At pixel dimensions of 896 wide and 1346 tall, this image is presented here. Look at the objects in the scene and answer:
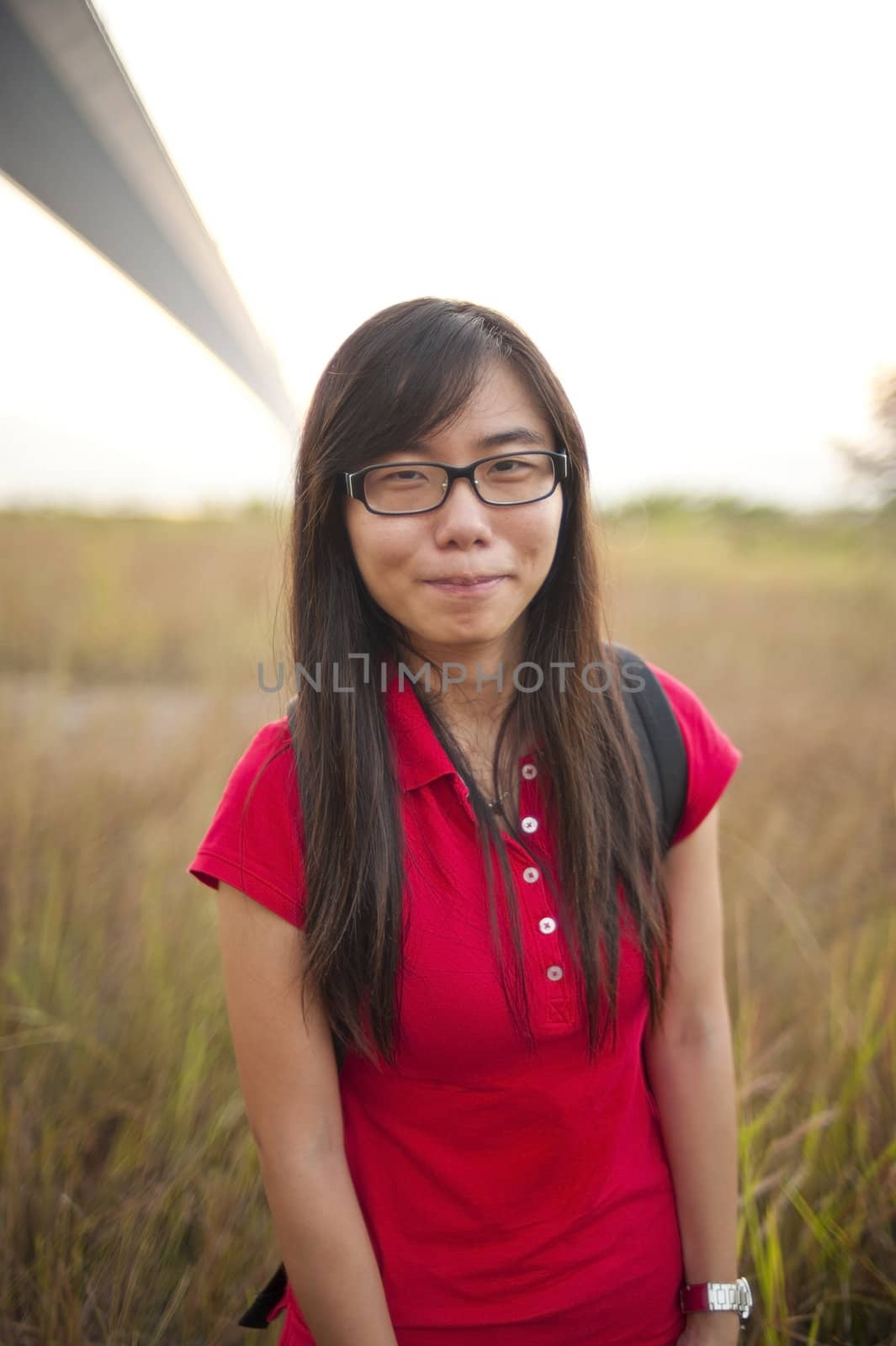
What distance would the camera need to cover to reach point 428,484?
950 mm

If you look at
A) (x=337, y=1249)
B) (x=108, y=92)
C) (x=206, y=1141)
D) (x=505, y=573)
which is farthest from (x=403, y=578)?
(x=206, y=1141)

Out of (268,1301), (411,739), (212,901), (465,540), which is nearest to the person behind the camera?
(465,540)

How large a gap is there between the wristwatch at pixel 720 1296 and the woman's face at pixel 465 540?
97 centimetres

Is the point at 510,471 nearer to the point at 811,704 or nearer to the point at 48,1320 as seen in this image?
the point at 48,1320

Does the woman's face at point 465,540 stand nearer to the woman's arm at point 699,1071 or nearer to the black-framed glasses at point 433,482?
the black-framed glasses at point 433,482

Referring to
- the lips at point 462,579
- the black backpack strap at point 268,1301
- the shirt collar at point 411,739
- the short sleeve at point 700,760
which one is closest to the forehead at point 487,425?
the lips at point 462,579

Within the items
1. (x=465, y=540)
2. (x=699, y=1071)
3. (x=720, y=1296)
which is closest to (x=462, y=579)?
(x=465, y=540)

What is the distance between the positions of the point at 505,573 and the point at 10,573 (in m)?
2.39

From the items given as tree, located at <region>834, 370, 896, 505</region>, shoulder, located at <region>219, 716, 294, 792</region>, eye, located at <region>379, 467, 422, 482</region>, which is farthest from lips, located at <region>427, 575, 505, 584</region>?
tree, located at <region>834, 370, 896, 505</region>

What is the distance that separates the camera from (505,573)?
965 mm

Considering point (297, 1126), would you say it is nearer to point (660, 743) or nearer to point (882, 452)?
point (660, 743)

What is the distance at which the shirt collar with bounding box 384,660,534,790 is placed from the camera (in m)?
1.02

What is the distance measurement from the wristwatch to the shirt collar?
0.79 m

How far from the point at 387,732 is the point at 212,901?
1333mm
